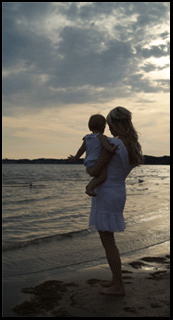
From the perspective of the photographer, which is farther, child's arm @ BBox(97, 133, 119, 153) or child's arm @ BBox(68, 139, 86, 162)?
child's arm @ BBox(68, 139, 86, 162)

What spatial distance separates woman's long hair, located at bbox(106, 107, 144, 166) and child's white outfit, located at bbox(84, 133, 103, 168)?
251 mm

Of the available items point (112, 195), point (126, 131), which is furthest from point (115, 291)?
point (126, 131)

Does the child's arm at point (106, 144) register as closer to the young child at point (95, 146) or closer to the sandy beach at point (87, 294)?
the young child at point (95, 146)

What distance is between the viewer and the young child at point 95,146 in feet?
8.68

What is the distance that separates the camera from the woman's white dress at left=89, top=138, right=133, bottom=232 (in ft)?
8.83

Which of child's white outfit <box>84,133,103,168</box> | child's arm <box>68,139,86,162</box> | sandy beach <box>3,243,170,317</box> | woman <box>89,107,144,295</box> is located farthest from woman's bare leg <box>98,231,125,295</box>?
child's arm <box>68,139,86,162</box>

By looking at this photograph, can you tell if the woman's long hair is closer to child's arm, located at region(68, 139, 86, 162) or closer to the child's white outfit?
the child's white outfit

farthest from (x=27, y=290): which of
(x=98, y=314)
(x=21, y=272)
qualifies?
(x=98, y=314)

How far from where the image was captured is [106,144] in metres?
2.59

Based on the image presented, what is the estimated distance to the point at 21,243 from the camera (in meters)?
6.01

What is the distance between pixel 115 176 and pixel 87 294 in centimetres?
151

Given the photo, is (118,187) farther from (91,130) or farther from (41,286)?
(41,286)

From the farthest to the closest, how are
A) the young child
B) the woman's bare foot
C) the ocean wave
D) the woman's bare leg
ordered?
the ocean wave
the woman's bare foot
the woman's bare leg
the young child

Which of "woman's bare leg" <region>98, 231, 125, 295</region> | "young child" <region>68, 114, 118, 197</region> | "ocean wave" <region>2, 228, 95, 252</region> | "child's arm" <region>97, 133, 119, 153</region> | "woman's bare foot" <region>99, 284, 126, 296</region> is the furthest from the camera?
"ocean wave" <region>2, 228, 95, 252</region>
